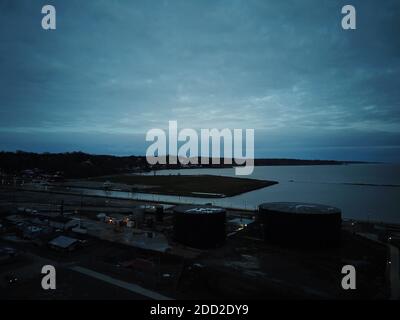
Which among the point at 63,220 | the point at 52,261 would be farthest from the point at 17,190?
the point at 52,261

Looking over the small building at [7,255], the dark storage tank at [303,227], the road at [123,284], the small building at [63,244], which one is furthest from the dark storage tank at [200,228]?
the small building at [7,255]

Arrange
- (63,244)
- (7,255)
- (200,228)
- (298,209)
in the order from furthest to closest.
Result: (298,209) < (200,228) < (63,244) < (7,255)

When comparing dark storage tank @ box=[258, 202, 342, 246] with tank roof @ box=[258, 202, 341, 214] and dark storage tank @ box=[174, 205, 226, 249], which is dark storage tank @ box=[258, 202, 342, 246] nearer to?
tank roof @ box=[258, 202, 341, 214]

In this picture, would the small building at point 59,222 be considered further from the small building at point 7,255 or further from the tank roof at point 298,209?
the tank roof at point 298,209

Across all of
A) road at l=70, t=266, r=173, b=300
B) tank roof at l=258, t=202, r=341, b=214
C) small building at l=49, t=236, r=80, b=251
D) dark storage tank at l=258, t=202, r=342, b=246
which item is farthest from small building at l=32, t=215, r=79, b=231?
dark storage tank at l=258, t=202, r=342, b=246

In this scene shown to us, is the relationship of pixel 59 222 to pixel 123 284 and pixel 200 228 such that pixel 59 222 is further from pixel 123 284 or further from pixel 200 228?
pixel 123 284

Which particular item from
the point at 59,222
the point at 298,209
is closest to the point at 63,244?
the point at 59,222

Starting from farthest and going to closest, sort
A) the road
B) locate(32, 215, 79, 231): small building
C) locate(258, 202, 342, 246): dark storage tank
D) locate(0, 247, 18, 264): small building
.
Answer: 1. locate(32, 215, 79, 231): small building
2. locate(258, 202, 342, 246): dark storage tank
3. locate(0, 247, 18, 264): small building
4. the road
